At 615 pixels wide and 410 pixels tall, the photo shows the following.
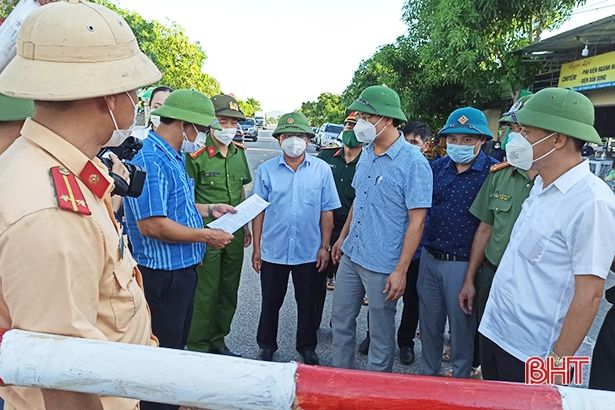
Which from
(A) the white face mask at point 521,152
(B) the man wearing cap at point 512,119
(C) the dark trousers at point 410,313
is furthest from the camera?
(C) the dark trousers at point 410,313

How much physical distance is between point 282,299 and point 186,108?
169 cm

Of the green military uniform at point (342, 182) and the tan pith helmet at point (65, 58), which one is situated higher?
the tan pith helmet at point (65, 58)

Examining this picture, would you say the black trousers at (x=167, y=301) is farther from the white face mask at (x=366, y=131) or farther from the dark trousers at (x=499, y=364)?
the dark trousers at (x=499, y=364)

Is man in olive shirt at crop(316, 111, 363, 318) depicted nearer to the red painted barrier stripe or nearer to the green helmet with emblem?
the green helmet with emblem

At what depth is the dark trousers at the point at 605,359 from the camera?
1865 mm

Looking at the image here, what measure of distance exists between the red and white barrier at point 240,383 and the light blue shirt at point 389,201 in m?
1.89

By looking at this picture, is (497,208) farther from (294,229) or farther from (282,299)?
(282,299)

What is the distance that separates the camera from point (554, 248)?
5.91 ft

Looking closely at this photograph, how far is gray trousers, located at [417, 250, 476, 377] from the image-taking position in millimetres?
2924

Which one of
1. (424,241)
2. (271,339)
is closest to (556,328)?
(424,241)

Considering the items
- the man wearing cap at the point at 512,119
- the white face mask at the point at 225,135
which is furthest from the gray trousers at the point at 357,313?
the white face mask at the point at 225,135

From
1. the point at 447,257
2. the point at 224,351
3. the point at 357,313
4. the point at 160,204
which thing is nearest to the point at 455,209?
the point at 447,257

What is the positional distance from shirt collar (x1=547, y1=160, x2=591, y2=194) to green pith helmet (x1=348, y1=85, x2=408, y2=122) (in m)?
1.09

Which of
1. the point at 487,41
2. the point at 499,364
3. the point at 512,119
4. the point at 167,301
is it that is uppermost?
the point at 487,41
